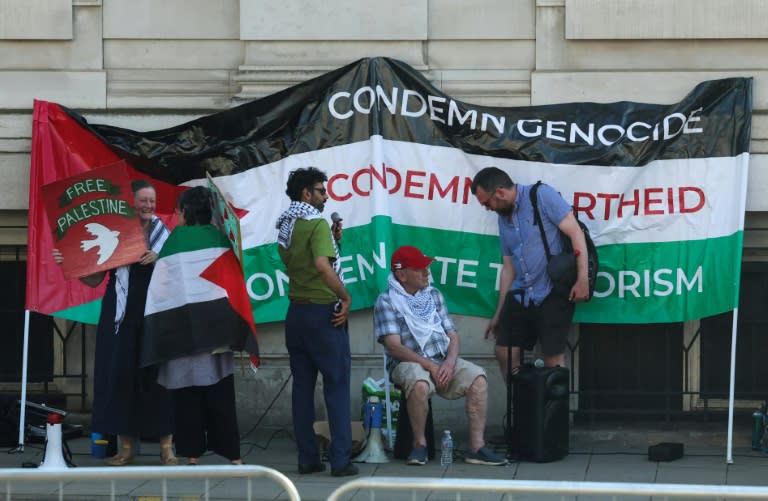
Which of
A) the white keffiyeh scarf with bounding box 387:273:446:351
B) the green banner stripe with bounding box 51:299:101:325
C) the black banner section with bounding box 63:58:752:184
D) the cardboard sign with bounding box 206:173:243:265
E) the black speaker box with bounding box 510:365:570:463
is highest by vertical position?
the black banner section with bounding box 63:58:752:184

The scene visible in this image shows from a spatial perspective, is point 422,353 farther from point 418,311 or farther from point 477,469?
point 477,469

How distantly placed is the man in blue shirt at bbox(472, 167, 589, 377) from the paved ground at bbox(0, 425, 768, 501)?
2.70ft

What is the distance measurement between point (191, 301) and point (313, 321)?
2.65 feet

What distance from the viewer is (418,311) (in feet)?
33.2

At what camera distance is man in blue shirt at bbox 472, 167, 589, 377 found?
10.1m

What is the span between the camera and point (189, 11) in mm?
11406

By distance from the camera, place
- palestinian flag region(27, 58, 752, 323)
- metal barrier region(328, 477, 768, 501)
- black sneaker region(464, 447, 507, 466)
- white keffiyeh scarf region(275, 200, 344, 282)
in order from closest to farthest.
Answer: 1. metal barrier region(328, 477, 768, 501)
2. white keffiyeh scarf region(275, 200, 344, 282)
3. black sneaker region(464, 447, 507, 466)
4. palestinian flag region(27, 58, 752, 323)

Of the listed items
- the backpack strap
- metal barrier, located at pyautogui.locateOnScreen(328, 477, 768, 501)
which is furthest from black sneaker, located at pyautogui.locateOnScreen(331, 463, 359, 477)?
metal barrier, located at pyautogui.locateOnScreen(328, 477, 768, 501)

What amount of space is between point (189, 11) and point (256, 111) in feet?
3.57

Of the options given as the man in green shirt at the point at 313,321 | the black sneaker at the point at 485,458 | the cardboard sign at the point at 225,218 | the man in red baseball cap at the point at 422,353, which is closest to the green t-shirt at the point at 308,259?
the man in green shirt at the point at 313,321

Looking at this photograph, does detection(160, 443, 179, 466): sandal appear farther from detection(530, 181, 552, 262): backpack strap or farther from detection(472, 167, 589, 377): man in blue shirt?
detection(530, 181, 552, 262): backpack strap

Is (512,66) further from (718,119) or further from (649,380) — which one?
(649,380)

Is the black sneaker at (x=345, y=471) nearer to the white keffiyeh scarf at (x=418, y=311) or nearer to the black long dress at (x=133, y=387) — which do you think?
the white keffiyeh scarf at (x=418, y=311)

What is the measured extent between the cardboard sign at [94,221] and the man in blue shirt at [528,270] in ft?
7.94
